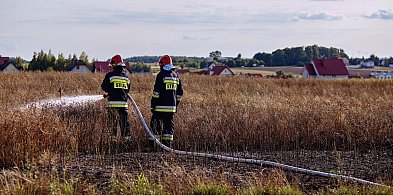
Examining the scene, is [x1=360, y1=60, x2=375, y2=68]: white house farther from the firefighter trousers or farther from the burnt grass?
the firefighter trousers

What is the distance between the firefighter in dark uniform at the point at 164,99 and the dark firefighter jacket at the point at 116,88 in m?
0.64

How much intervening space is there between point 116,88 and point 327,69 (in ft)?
147

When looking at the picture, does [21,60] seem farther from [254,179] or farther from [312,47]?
[254,179]

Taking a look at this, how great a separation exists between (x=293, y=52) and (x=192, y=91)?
186 ft

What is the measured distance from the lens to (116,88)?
10.3 m

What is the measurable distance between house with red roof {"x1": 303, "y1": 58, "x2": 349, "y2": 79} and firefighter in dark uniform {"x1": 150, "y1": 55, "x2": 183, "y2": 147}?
1702 inches

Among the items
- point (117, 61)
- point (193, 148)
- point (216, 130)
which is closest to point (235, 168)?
point (193, 148)

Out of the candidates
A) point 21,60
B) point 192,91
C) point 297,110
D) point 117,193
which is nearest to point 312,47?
point 21,60

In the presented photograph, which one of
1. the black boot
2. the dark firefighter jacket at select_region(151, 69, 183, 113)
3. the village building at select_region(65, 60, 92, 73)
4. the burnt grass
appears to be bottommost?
the burnt grass

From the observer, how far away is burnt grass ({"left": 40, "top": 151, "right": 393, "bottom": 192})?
698 cm

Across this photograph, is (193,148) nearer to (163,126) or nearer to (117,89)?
(163,126)

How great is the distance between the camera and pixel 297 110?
1101 cm

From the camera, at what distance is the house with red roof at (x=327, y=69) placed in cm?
5189


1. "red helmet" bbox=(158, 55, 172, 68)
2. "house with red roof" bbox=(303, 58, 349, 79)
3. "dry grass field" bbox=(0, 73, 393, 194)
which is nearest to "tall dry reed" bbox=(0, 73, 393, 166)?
"dry grass field" bbox=(0, 73, 393, 194)
